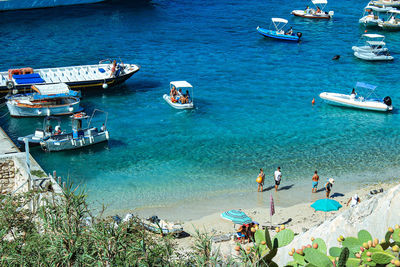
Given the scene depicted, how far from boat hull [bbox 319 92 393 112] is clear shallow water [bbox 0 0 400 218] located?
0.58m

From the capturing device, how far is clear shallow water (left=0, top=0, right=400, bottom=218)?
3022 centimetres

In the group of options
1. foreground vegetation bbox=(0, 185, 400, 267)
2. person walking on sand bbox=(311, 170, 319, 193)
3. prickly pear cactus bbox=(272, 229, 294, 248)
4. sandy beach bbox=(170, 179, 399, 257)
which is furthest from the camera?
person walking on sand bbox=(311, 170, 319, 193)

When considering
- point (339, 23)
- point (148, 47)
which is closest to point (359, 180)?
point (148, 47)

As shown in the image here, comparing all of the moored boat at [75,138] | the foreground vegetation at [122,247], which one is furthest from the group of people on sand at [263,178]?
the foreground vegetation at [122,247]

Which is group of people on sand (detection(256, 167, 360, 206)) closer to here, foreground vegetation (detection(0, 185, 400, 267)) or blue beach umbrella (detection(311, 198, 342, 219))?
blue beach umbrella (detection(311, 198, 342, 219))

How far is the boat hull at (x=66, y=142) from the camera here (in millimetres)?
32594

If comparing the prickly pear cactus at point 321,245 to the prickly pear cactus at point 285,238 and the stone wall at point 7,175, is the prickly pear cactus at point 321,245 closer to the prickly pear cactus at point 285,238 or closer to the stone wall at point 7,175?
the prickly pear cactus at point 285,238

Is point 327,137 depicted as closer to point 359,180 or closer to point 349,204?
point 359,180

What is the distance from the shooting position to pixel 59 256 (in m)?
12.6

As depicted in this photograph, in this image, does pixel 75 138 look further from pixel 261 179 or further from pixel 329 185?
pixel 329 185

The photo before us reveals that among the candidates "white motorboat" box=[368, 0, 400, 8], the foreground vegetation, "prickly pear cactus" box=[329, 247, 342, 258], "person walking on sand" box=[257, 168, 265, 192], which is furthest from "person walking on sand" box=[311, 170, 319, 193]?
"white motorboat" box=[368, 0, 400, 8]

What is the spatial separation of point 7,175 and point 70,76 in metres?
22.8

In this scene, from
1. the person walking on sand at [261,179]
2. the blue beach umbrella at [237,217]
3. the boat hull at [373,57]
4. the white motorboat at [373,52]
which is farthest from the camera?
the white motorboat at [373,52]

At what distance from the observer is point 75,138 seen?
108 feet
